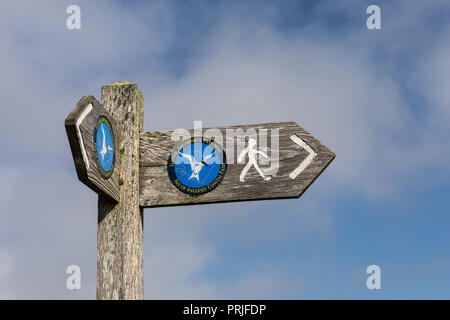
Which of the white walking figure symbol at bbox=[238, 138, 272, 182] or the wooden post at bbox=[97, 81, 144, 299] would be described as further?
the white walking figure symbol at bbox=[238, 138, 272, 182]

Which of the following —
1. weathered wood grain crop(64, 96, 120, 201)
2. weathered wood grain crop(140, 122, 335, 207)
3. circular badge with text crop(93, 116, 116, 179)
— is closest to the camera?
weathered wood grain crop(64, 96, 120, 201)

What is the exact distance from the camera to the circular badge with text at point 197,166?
4.00 m

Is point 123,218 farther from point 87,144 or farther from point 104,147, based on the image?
point 87,144

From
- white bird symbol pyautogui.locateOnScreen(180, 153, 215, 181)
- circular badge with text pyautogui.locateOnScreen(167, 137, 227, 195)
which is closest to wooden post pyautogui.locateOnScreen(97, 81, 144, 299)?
circular badge with text pyautogui.locateOnScreen(167, 137, 227, 195)

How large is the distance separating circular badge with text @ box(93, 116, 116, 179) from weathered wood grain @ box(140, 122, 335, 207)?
342mm

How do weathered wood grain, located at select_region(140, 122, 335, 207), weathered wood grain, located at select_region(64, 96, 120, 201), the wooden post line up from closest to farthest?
1. weathered wood grain, located at select_region(64, 96, 120, 201)
2. the wooden post
3. weathered wood grain, located at select_region(140, 122, 335, 207)

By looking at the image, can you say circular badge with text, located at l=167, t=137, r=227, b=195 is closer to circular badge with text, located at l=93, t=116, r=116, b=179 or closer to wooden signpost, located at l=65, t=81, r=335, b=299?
wooden signpost, located at l=65, t=81, r=335, b=299

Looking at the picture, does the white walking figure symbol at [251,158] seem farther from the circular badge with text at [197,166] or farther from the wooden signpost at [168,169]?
the circular badge with text at [197,166]

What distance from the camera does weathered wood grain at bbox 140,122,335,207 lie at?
12.9ft

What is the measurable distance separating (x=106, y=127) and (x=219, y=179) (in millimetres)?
875

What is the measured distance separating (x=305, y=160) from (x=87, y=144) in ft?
5.07
